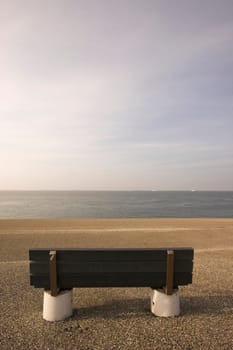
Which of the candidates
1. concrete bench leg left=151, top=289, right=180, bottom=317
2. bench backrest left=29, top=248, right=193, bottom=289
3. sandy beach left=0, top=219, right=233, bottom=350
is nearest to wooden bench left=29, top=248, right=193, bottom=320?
bench backrest left=29, top=248, right=193, bottom=289

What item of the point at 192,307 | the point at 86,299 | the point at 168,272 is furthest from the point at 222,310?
the point at 86,299

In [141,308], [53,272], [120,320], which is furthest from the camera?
[141,308]

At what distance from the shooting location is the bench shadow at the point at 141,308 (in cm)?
512

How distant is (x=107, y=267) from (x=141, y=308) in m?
1.18

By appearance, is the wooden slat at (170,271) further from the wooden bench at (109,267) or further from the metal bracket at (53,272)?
the metal bracket at (53,272)

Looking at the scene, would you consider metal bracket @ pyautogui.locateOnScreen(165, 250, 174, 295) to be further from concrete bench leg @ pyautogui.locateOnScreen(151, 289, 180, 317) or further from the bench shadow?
the bench shadow

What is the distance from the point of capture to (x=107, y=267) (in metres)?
4.82

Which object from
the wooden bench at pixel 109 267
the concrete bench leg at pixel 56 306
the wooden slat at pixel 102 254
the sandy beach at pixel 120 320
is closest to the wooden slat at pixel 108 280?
the wooden bench at pixel 109 267

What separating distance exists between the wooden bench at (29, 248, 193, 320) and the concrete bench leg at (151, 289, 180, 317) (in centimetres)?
14

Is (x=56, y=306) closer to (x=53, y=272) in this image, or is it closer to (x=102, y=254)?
(x=53, y=272)

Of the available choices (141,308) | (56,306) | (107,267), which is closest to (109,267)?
(107,267)

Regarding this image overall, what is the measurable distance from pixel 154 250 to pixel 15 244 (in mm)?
9625

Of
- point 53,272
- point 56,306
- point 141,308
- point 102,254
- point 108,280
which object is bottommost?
point 141,308

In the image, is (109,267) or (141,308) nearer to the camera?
(109,267)
